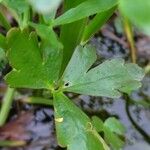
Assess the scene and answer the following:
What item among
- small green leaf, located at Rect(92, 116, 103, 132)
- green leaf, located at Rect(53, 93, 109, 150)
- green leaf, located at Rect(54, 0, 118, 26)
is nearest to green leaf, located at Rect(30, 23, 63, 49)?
green leaf, located at Rect(54, 0, 118, 26)

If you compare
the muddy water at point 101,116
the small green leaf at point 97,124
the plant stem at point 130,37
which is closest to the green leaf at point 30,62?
the small green leaf at point 97,124

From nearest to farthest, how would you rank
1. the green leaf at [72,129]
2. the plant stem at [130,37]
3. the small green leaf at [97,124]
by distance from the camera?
the green leaf at [72,129] < the small green leaf at [97,124] < the plant stem at [130,37]

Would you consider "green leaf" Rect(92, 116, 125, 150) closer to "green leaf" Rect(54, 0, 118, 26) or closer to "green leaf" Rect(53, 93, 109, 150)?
"green leaf" Rect(53, 93, 109, 150)

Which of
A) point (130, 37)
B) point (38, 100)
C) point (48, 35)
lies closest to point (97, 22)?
point (48, 35)

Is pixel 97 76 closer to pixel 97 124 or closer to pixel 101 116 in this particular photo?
pixel 97 124

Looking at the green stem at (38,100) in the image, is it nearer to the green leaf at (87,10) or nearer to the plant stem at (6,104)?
the plant stem at (6,104)

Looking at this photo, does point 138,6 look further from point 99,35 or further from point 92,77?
point 99,35
